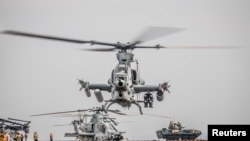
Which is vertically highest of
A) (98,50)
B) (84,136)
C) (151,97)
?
(98,50)

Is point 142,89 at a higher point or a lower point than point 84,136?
higher

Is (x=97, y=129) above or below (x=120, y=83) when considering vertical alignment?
below

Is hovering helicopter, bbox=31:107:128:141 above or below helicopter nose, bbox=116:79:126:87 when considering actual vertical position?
below

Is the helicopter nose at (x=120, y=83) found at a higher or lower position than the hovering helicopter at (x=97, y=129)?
higher

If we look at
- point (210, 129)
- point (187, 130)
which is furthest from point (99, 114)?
point (187, 130)

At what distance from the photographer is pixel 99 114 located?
4650cm

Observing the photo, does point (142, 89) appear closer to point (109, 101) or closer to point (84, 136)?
point (109, 101)

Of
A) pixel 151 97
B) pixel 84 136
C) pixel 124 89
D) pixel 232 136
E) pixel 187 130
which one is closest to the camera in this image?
pixel 232 136

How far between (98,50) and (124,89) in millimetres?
3867

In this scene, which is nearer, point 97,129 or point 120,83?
point 120,83

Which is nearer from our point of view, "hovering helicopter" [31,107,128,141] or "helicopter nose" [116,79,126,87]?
"helicopter nose" [116,79,126,87]

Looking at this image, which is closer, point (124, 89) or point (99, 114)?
point (124, 89)

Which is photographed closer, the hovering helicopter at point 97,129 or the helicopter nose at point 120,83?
the helicopter nose at point 120,83

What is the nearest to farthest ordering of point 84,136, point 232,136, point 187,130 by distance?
1. point 232,136
2. point 84,136
3. point 187,130
